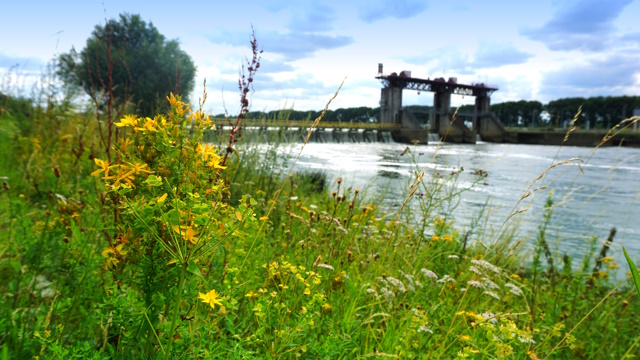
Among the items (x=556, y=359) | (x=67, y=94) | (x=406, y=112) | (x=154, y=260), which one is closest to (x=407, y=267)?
(x=556, y=359)

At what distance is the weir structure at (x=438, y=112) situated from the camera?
52062mm

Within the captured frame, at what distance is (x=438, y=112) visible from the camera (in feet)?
193

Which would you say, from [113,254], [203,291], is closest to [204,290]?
[203,291]

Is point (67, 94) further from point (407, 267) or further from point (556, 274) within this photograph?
point (556, 274)

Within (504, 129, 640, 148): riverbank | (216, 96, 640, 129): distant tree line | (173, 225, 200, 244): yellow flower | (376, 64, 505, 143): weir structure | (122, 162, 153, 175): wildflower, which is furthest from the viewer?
(216, 96, 640, 129): distant tree line

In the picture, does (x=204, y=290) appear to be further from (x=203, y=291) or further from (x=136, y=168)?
(x=136, y=168)

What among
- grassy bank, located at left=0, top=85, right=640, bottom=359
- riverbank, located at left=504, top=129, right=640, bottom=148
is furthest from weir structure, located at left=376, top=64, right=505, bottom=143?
grassy bank, located at left=0, top=85, right=640, bottom=359

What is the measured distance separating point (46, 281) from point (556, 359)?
311cm

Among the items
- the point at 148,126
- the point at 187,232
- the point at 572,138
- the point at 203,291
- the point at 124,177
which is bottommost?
the point at 572,138

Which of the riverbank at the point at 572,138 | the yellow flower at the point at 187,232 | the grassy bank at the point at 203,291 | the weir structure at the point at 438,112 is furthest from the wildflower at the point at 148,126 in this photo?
the riverbank at the point at 572,138

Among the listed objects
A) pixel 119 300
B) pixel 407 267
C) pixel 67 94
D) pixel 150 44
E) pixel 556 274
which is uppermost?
pixel 150 44

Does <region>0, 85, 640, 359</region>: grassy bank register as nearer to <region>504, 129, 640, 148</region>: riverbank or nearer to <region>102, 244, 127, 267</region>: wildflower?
<region>102, 244, 127, 267</region>: wildflower

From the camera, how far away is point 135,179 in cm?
128

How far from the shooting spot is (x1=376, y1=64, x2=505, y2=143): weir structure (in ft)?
171
